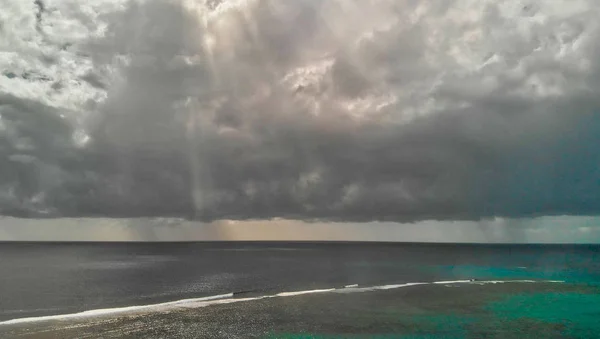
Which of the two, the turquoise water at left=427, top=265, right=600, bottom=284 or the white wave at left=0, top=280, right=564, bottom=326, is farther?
the turquoise water at left=427, top=265, right=600, bottom=284

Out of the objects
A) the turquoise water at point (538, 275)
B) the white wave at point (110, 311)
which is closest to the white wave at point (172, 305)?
the white wave at point (110, 311)

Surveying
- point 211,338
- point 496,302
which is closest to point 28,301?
point 211,338

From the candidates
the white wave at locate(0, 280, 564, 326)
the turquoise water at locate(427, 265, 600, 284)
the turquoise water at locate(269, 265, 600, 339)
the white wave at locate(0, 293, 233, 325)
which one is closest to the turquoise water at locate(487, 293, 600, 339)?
the turquoise water at locate(269, 265, 600, 339)

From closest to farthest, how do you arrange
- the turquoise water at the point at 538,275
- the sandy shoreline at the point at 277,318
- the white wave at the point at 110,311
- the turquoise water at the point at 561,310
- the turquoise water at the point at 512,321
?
the turquoise water at the point at 512,321 < the sandy shoreline at the point at 277,318 < the turquoise water at the point at 561,310 < the white wave at the point at 110,311 < the turquoise water at the point at 538,275

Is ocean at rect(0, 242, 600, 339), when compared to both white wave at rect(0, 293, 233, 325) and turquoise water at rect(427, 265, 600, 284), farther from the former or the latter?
turquoise water at rect(427, 265, 600, 284)

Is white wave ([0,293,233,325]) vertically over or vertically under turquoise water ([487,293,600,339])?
under

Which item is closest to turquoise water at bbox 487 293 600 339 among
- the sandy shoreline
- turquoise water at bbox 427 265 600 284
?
the sandy shoreline

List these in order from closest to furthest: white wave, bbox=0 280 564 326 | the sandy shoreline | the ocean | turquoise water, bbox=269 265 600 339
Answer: turquoise water, bbox=269 265 600 339 < the sandy shoreline < the ocean < white wave, bbox=0 280 564 326

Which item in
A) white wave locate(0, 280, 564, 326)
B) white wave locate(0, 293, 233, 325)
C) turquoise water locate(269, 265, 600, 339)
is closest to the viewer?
turquoise water locate(269, 265, 600, 339)

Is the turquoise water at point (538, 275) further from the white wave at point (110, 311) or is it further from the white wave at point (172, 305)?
the white wave at point (110, 311)

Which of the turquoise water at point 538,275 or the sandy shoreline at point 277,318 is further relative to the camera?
the turquoise water at point 538,275

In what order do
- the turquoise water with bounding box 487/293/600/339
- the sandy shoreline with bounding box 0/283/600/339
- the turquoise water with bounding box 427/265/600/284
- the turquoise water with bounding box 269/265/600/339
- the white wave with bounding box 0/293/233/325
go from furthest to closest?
1. the turquoise water with bounding box 427/265/600/284
2. the white wave with bounding box 0/293/233/325
3. the turquoise water with bounding box 487/293/600/339
4. the sandy shoreline with bounding box 0/283/600/339
5. the turquoise water with bounding box 269/265/600/339

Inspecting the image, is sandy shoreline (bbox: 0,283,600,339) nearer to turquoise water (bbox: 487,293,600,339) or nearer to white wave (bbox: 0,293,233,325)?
white wave (bbox: 0,293,233,325)
